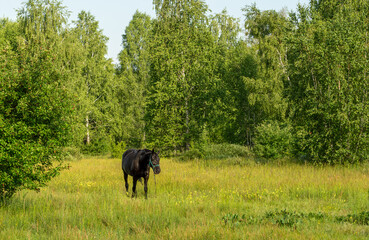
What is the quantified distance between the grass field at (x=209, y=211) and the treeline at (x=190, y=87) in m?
1.54

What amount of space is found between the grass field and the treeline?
1.54 m

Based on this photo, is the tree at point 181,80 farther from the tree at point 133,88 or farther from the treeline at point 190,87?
the tree at point 133,88

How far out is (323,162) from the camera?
18.2 m

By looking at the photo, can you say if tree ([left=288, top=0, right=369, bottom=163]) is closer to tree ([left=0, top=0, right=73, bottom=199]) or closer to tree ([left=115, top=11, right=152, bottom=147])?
tree ([left=0, top=0, right=73, bottom=199])

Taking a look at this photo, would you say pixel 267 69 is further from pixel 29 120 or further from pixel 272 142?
pixel 29 120

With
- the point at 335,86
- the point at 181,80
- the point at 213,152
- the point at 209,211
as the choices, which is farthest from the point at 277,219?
the point at 181,80

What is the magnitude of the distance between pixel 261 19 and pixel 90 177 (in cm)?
2701

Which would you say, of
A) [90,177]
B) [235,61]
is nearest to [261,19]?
[235,61]

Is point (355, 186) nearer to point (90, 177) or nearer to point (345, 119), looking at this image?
point (345, 119)

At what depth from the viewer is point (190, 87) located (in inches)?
1097

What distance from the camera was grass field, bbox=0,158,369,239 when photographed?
250 inches

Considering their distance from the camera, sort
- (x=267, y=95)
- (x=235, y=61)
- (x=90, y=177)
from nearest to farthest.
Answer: (x=90, y=177) < (x=267, y=95) < (x=235, y=61)

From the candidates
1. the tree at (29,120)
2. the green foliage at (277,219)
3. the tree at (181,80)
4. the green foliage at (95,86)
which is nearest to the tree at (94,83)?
the green foliage at (95,86)

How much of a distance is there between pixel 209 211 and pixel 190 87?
65.8ft
